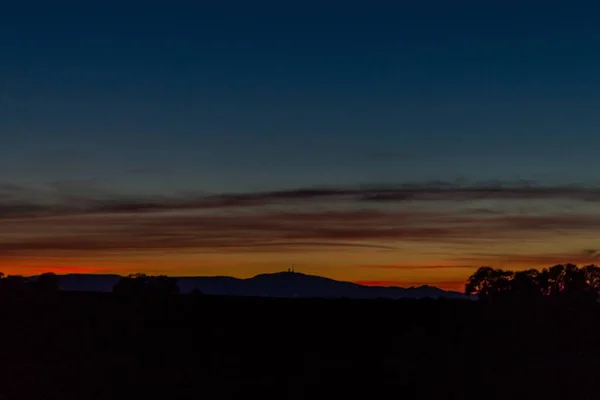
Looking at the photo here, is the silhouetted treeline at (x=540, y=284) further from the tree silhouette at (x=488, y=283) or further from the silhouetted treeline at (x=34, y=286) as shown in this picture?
the silhouetted treeline at (x=34, y=286)

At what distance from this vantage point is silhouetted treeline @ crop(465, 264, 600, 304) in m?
81.4

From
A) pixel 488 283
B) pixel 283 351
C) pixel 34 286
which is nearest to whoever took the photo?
pixel 283 351

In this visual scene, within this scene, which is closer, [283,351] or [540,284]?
[283,351]

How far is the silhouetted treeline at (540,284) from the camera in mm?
81438

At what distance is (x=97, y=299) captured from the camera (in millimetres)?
67000

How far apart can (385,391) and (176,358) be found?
39.7 feet

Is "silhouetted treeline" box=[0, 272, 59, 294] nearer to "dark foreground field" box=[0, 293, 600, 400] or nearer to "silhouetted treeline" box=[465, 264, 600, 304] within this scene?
"dark foreground field" box=[0, 293, 600, 400]

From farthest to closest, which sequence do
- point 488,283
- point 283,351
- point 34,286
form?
1. point 488,283
2. point 34,286
3. point 283,351

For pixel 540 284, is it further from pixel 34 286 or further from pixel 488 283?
pixel 34 286

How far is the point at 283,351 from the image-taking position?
5531 cm

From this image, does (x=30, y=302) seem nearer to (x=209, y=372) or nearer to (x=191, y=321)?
(x=191, y=321)

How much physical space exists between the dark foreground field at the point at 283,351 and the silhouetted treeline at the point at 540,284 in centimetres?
571

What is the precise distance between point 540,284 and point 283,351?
4078 cm

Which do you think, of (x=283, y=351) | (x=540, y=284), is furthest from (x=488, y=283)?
(x=283, y=351)
